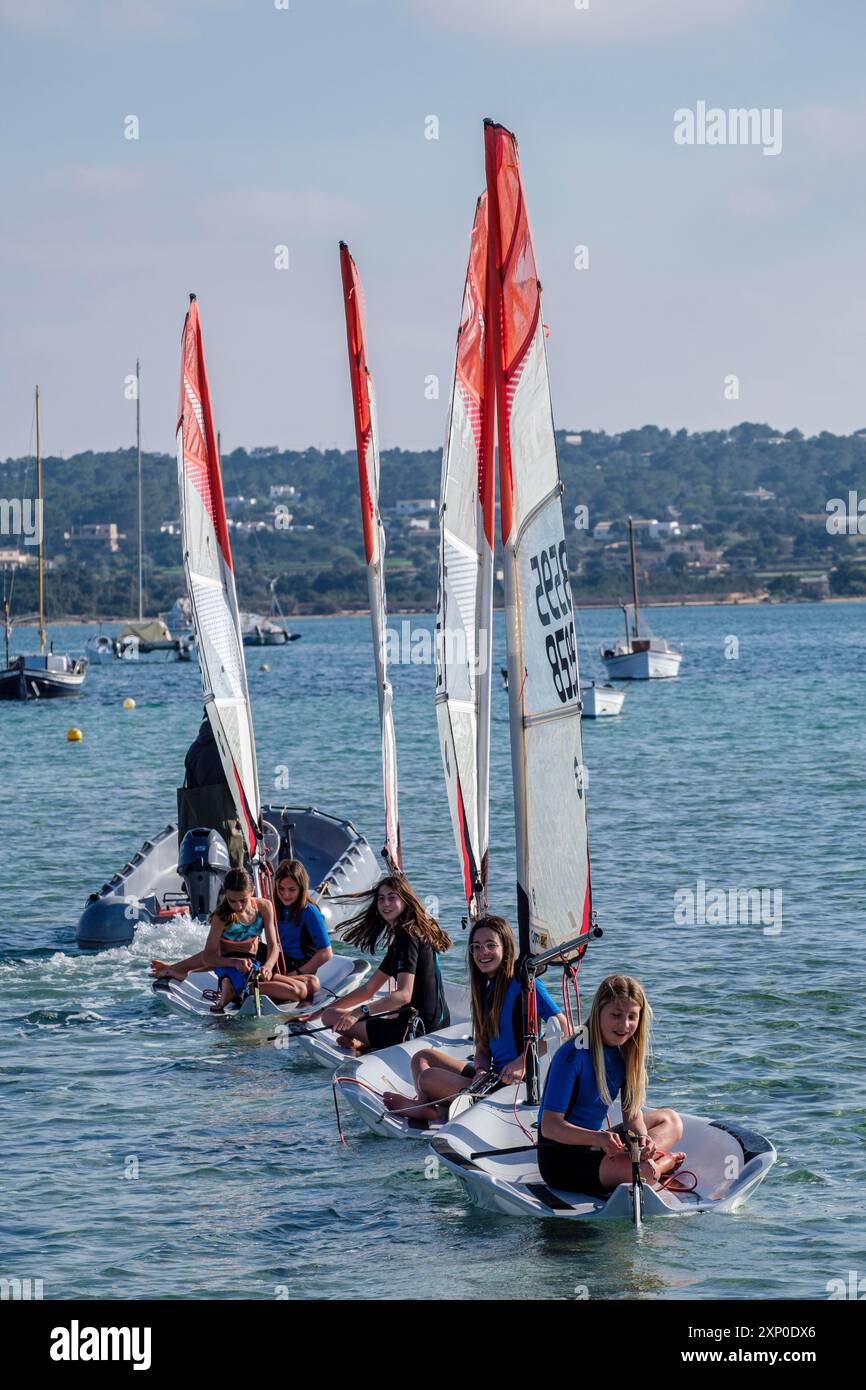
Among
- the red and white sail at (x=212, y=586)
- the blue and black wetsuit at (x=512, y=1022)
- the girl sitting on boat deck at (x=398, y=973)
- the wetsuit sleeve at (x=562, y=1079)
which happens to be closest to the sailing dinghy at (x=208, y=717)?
the red and white sail at (x=212, y=586)

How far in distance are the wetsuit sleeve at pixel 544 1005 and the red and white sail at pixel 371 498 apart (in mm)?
3396

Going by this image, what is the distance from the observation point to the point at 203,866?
1598 centimetres

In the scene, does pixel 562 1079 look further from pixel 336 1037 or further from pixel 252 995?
pixel 252 995

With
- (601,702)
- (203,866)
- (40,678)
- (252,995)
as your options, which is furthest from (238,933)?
(40,678)

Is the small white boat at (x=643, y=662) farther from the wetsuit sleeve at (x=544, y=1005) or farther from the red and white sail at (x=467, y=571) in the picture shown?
the wetsuit sleeve at (x=544, y=1005)

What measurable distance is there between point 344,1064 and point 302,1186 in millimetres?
1259

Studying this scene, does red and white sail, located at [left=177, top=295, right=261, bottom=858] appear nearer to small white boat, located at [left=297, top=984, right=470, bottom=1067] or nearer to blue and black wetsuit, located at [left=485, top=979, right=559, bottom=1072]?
small white boat, located at [left=297, top=984, right=470, bottom=1067]

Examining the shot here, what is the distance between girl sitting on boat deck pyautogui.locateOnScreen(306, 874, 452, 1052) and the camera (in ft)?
35.4

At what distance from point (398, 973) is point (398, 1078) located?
693 mm

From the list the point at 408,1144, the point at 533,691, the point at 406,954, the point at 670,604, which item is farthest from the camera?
the point at 670,604

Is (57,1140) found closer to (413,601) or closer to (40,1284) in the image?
(40,1284)

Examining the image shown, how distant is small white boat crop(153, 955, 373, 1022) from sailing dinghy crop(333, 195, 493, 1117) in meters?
2.26
